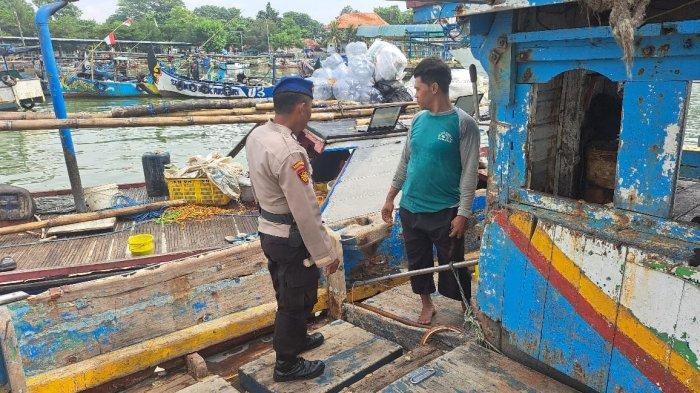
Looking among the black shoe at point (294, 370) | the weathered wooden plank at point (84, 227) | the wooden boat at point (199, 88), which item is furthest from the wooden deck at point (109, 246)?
the wooden boat at point (199, 88)

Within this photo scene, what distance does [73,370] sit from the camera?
3.11 m

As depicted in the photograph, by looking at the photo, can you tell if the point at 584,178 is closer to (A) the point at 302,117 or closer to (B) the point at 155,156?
(A) the point at 302,117

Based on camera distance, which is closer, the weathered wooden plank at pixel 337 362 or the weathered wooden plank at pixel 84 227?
the weathered wooden plank at pixel 337 362

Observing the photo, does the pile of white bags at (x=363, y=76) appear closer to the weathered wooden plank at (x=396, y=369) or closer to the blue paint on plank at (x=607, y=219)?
the weathered wooden plank at (x=396, y=369)

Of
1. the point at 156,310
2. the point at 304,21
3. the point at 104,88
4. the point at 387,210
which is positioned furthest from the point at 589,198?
the point at 304,21

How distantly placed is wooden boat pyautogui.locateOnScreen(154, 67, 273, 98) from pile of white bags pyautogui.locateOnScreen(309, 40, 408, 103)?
13016 mm

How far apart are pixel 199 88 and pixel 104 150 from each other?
11.6m

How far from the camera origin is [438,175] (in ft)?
10.6

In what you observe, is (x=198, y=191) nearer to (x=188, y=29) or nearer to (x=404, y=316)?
(x=404, y=316)

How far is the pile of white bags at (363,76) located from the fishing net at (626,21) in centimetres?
1128

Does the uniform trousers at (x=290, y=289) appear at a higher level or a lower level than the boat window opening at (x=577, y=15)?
lower

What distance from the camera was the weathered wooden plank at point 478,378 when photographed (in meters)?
2.70

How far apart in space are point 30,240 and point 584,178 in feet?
22.1

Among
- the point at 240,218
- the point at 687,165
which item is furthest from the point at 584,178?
the point at 240,218
